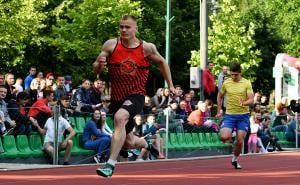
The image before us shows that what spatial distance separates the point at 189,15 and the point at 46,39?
1634cm

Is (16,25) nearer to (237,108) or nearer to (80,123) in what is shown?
(80,123)

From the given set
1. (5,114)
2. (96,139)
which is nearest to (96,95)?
(96,139)

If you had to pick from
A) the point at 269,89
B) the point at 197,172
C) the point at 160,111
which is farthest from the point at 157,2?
→ the point at 197,172

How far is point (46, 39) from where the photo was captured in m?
57.0

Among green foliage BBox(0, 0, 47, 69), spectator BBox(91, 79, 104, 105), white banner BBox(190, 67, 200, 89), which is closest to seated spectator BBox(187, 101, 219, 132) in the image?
white banner BBox(190, 67, 200, 89)

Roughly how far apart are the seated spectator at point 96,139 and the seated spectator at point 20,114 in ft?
5.62

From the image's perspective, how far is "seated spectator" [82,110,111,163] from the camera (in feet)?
68.1

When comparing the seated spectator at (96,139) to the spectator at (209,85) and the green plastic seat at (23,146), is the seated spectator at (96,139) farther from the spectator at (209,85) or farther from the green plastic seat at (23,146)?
the spectator at (209,85)

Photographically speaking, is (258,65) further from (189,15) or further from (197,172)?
(197,172)

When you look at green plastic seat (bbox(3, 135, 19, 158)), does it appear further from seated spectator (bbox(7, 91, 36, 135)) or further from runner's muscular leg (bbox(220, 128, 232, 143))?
runner's muscular leg (bbox(220, 128, 232, 143))

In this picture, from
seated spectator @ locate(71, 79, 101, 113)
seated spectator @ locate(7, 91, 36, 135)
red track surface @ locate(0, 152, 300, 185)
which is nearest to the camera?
red track surface @ locate(0, 152, 300, 185)

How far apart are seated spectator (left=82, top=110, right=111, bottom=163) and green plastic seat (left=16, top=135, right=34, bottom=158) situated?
182cm

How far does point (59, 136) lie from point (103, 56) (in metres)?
7.52

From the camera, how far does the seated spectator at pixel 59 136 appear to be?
19594mm
